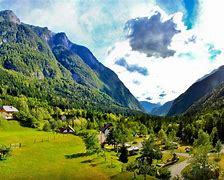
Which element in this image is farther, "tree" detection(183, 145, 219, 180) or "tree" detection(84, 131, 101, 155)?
"tree" detection(84, 131, 101, 155)

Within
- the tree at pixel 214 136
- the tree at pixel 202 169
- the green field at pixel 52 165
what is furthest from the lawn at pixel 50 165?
the tree at pixel 214 136

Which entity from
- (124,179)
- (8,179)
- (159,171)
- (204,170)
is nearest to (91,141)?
(159,171)

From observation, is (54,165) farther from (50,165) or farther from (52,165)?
(50,165)

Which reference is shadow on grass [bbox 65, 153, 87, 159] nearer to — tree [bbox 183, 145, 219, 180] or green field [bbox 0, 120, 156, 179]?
green field [bbox 0, 120, 156, 179]

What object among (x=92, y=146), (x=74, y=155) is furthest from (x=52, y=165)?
(x=92, y=146)

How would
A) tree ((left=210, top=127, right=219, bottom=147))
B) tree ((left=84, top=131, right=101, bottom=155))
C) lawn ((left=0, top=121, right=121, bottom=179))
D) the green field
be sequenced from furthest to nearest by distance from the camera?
tree ((left=210, top=127, right=219, bottom=147)), tree ((left=84, top=131, right=101, bottom=155)), the green field, lawn ((left=0, top=121, right=121, bottom=179))

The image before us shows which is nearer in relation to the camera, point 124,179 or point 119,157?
point 124,179

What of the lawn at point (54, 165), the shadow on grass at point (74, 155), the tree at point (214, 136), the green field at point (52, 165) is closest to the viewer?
the green field at point (52, 165)

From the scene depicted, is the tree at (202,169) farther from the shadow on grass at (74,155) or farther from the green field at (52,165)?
the shadow on grass at (74,155)

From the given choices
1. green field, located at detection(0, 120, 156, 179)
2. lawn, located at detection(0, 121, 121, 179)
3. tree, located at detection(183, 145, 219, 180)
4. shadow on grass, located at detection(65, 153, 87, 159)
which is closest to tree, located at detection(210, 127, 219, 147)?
lawn, located at detection(0, 121, 121, 179)

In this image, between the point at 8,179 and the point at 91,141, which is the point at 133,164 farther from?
the point at 8,179

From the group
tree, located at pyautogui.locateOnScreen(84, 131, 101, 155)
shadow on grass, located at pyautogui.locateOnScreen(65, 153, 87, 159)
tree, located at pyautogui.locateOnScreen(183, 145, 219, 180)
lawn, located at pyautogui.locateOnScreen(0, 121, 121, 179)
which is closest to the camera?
tree, located at pyautogui.locateOnScreen(183, 145, 219, 180)
